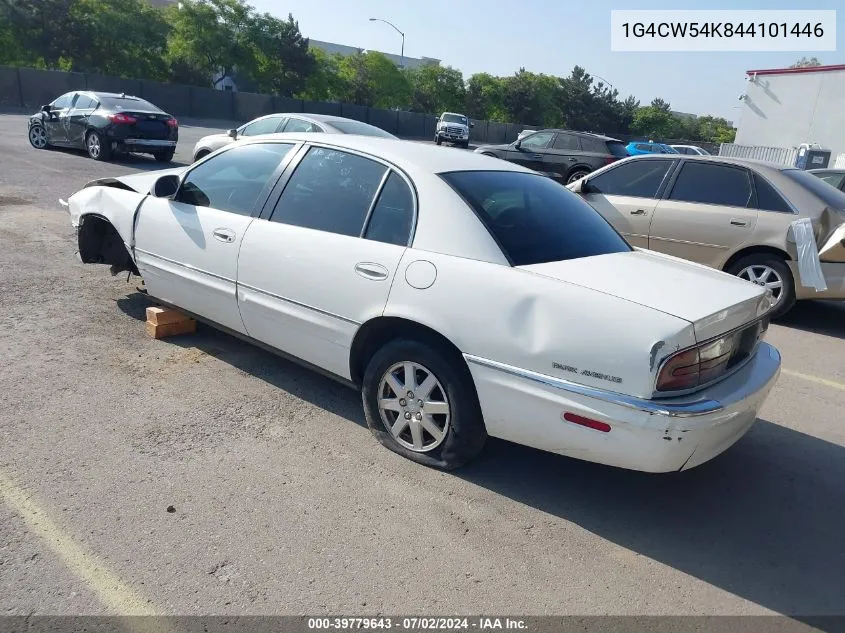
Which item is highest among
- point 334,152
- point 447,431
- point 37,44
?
point 37,44

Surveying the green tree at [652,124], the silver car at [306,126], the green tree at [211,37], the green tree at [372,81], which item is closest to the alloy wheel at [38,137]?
the silver car at [306,126]

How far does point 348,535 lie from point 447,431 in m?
0.76

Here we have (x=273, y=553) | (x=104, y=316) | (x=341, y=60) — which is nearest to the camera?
(x=273, y=553)

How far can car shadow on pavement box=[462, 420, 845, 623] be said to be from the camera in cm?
288

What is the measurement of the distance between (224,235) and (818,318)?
6.46 metres

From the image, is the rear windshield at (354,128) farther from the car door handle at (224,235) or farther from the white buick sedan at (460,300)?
the car door handle at (224,235)

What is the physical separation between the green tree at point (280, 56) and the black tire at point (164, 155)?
42.1m

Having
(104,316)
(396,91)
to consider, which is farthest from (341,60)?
(104,316)

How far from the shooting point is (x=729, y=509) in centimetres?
338

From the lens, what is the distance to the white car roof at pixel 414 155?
3.79m

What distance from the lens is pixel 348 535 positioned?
2.94 m

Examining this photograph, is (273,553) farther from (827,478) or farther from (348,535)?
(827,478)

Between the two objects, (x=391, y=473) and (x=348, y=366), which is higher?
(x=348, y=366)

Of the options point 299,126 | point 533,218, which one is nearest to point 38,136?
point 299,126
